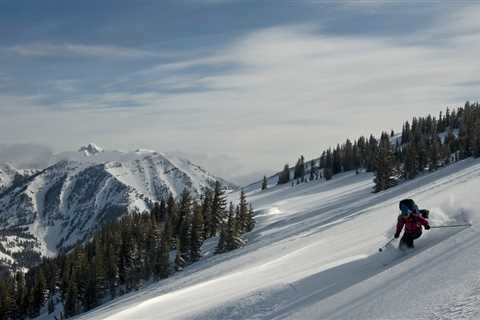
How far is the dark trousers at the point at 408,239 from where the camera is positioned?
56.2 ft

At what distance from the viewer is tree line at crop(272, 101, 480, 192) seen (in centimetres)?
9419

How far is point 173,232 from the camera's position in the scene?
86812 mm

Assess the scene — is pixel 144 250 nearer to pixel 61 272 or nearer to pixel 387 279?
pixel 61 272

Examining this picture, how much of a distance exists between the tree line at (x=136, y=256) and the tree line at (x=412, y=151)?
30.9m

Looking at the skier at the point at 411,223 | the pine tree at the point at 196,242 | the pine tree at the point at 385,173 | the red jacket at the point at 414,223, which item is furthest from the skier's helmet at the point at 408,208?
the pine tree at the point at 385,173

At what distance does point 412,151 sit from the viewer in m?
108

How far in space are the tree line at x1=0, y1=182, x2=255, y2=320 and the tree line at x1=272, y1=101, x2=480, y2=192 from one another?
1218 inches

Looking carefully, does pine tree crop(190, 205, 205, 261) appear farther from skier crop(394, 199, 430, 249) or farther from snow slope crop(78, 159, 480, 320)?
skier crop(394, 199, 430, 249)

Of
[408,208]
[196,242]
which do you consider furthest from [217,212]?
[408,208]

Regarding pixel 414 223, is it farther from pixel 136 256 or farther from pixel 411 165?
pixel 411 165

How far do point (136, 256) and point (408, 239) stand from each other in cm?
7660

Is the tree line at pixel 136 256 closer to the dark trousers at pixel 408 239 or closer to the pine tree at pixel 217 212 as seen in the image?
the pine tree at pixel 217 212

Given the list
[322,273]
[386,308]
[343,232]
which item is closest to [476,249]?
[386,308]

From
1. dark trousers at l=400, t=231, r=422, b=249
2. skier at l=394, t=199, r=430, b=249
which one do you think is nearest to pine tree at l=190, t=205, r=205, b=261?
dark trousers at l=400, t=231, r=422, b=249
